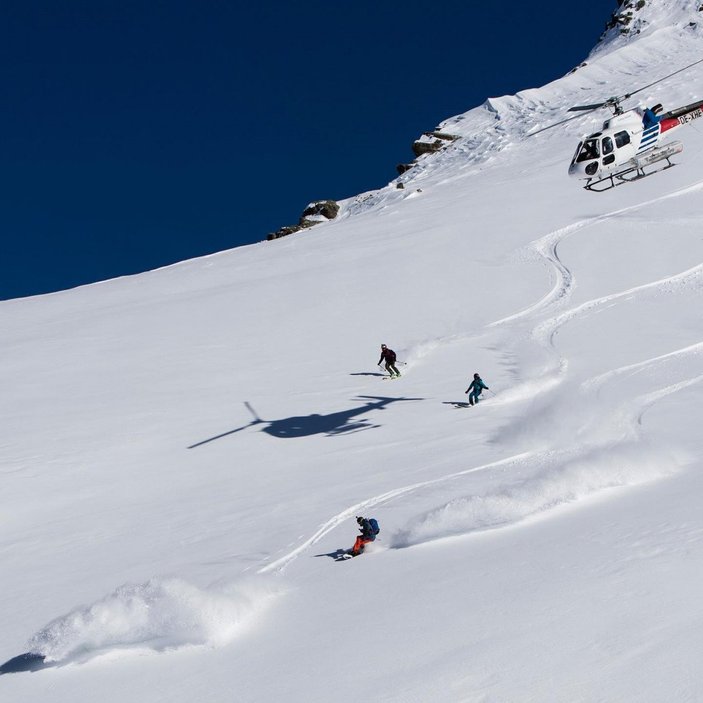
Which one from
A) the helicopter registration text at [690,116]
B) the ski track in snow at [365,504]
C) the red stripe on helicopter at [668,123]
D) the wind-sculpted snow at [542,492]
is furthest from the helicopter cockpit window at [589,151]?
the wind-sculpted snow at [542,492]

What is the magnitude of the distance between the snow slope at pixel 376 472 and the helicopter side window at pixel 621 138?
4432mm

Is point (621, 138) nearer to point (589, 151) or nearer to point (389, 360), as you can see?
point (589, 151)

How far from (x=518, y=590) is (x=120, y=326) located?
22503mm

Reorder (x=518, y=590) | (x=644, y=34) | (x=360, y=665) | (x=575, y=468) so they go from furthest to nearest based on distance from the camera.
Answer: (x=644, y=34), (x=575, y=468), (x=518, y=590), (x=360, y=665)

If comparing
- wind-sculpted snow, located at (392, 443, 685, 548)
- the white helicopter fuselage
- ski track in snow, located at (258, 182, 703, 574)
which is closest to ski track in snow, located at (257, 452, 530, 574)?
ski track in snow, located at (258, 182, 703, 574)

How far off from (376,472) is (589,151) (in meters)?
14.4

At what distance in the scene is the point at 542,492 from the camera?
1098 centimetres

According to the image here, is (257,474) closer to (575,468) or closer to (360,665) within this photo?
(575,468)

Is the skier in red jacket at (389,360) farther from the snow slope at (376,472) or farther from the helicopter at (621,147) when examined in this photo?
the helicopter at (621,147)

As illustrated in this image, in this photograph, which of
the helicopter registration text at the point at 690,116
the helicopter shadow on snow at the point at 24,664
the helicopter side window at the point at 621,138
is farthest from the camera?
the helicopter registration text at the point at 690,116

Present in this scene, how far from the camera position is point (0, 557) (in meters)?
12.7

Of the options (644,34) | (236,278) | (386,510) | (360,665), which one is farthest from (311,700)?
(644,34)

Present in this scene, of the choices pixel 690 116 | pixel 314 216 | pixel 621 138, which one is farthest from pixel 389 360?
pixel 314 216

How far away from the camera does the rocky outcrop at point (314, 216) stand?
64.2 metres
